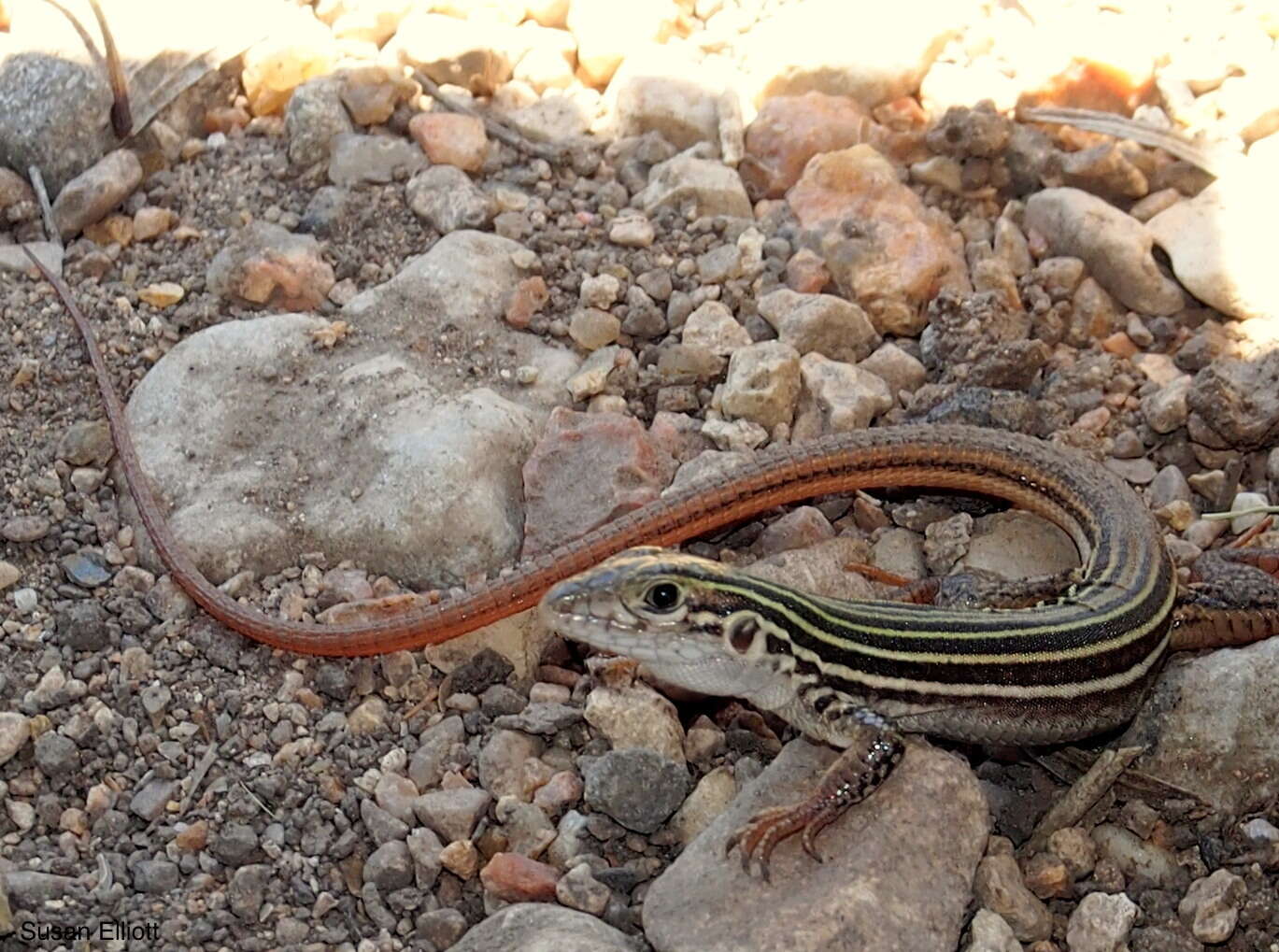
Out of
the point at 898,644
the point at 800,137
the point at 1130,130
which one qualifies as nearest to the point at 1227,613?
the point at 898,644

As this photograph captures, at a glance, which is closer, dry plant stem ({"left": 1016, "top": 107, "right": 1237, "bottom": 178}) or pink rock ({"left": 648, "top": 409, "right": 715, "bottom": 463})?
pink rock ({"left": 648, "top": 409, "right": 715, "bottom": 463})

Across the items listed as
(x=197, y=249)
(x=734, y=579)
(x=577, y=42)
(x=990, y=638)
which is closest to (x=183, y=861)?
(x=734, y=579)

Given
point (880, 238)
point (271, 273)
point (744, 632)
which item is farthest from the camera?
point (880, 238)

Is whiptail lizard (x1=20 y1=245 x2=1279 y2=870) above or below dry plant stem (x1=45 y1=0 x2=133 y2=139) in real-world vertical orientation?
below

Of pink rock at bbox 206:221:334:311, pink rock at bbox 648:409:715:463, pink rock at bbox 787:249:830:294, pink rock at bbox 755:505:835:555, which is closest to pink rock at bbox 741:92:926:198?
pink rock at bbox 787:249:830:294

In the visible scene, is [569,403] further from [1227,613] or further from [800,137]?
[1227,613]

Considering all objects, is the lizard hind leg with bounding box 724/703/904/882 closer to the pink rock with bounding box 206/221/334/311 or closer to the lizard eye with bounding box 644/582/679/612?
the lizard eye with bounding box 644/582/679/612
